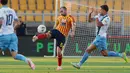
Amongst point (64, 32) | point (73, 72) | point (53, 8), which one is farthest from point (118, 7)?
point (73, 72)

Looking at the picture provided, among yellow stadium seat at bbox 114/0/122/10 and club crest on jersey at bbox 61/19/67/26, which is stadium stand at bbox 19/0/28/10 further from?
club crest on jersey at bbox 61/19/67/26

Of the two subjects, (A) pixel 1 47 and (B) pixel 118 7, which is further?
(B) pixel 118 7

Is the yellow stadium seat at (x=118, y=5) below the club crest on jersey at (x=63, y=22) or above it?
below

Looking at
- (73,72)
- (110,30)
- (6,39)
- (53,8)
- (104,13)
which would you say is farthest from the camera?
(53,8)

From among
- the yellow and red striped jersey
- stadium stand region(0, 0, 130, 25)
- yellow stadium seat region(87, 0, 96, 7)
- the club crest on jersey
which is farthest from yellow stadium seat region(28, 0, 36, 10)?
the club crest on jersey

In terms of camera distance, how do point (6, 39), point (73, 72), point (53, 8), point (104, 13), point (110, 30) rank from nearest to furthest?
point (6, 39) → point (73, 72) → point (104, 13) → point (110, 30) → point (53, 8)

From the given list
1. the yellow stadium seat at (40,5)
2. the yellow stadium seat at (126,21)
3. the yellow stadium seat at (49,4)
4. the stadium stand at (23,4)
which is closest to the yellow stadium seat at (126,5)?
the yellow stadium seat at (126,21)

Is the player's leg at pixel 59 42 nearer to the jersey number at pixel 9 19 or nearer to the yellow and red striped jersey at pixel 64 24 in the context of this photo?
the yellow and red striped jersey at pixel 64 24

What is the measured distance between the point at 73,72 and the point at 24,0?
50.2 feet

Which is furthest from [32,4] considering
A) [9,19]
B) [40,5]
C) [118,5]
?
[9,19]

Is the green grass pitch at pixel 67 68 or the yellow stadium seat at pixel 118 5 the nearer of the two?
the green grass pitch at pixel 67 68

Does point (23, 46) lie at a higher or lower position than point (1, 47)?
lower

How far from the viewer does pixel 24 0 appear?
30188mm

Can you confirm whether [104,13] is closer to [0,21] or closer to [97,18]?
[97,18]
